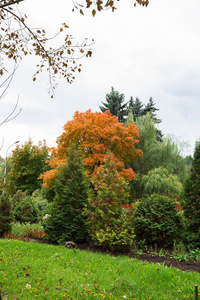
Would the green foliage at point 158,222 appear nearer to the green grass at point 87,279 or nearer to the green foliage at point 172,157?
the green grass at point 87,279

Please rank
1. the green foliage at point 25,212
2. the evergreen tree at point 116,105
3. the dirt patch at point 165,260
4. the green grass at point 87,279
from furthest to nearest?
the evergreen tree at point 116,105 < the green foliage at point 25,212 < the dirt patch at point 165,260 < the green grass at point 87,279

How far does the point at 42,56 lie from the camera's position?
4.33 meters

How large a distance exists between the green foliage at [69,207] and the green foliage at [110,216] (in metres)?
0.52

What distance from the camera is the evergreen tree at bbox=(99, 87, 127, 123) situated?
95.2 feet

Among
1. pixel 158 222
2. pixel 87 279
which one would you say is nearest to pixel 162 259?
pixel 158 222

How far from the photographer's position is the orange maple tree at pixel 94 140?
13.7 metres

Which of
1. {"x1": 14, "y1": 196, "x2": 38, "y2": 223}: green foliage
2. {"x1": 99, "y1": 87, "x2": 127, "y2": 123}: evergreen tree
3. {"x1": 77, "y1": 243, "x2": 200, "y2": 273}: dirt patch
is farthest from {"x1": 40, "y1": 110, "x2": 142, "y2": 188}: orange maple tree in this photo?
{"x1": 99, "y1": 87, "x2": 127, "y2": 123}: evergreen tree

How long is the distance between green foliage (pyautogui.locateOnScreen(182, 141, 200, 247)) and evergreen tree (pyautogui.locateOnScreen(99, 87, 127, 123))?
72.3 ft

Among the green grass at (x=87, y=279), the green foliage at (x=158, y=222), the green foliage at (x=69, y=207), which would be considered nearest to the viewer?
the green grass at (x=87, y=279)

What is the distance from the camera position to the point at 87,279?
4.30 m

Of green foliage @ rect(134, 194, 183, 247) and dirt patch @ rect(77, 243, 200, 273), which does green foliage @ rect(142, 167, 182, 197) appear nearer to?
green foliage @ rect(134, 194, 183, 247)

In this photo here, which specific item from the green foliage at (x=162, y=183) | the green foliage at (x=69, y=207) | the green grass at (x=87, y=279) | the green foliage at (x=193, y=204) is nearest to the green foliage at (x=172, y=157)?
the green foliage at (x=162, y=183)

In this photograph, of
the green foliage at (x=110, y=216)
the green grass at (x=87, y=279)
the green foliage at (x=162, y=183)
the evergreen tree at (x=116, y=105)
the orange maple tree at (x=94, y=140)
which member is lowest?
the green grass at (x=87, y=279)

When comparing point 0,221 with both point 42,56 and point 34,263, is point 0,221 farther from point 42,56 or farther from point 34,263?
point 42,56
